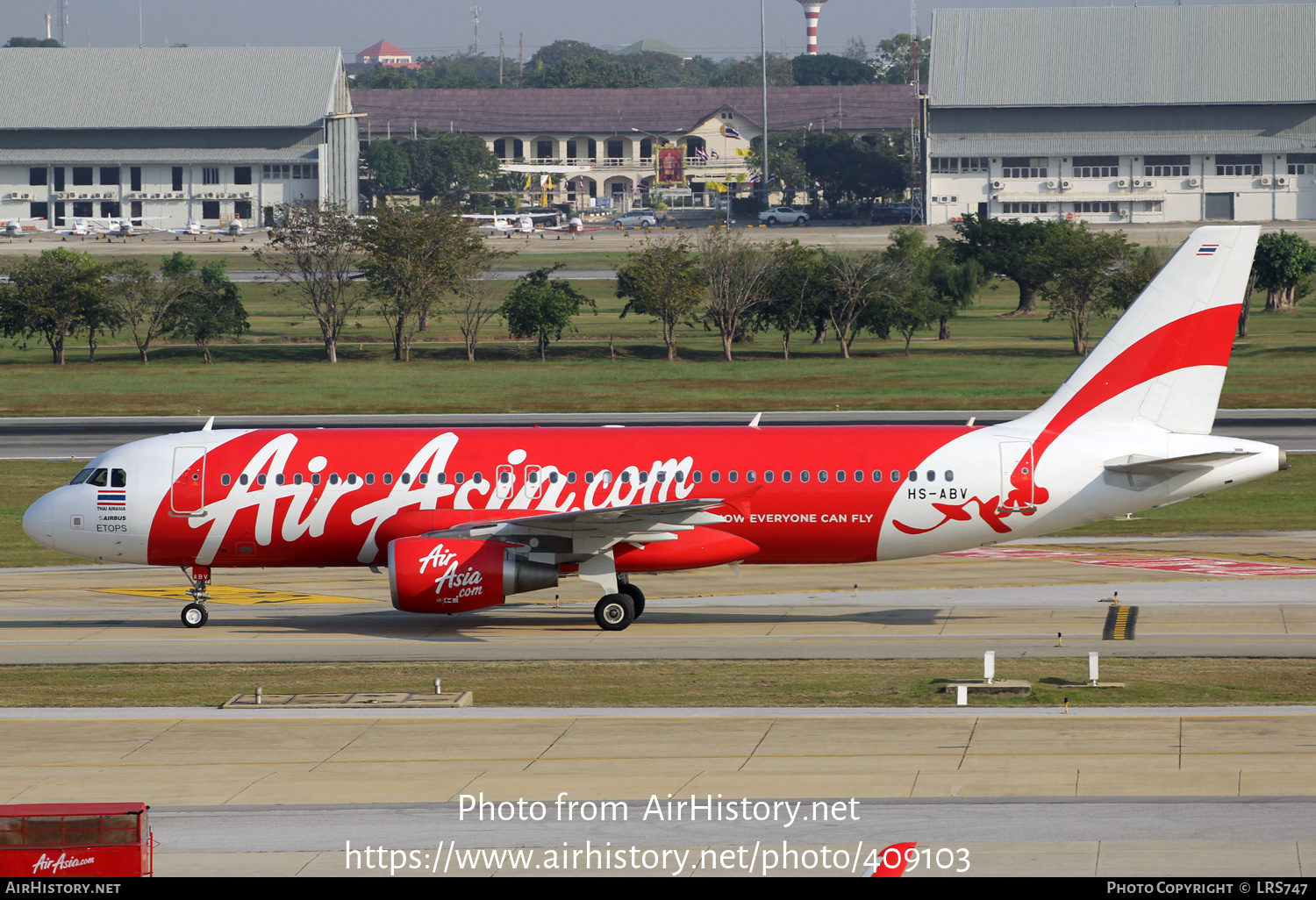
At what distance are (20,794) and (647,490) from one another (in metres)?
15.5

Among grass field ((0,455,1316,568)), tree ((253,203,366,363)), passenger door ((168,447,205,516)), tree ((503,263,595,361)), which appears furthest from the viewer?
tree ((253,203,366,363))

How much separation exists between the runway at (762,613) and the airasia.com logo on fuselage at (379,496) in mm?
2587

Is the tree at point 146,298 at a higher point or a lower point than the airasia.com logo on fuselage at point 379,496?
higher

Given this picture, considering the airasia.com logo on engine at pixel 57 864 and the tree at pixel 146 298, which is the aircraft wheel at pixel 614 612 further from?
the tree at pixel 146 298

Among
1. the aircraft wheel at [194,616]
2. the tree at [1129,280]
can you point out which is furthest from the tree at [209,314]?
the aircraft wheel at [194,616]

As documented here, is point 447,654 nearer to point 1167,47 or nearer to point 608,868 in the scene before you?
point 608,868

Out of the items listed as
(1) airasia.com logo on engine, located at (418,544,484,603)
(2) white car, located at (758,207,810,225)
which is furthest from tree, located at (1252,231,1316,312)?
(1) airasia.com logo on engine, located at (418,544,484,603)

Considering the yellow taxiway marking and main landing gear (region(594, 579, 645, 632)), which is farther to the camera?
the yellow taxiway marking

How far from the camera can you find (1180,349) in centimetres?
3366

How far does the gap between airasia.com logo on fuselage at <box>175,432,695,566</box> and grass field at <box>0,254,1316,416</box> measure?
133 feet

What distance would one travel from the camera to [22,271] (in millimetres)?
100750

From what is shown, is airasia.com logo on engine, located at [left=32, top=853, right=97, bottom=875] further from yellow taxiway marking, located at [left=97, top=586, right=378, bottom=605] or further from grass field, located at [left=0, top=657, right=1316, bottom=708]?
yellow taxiway marking, located at [left=97, top=586, right=378, bottom=605]

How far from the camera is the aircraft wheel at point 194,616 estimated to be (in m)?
34.9

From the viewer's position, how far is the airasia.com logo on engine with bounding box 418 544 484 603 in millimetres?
32250
